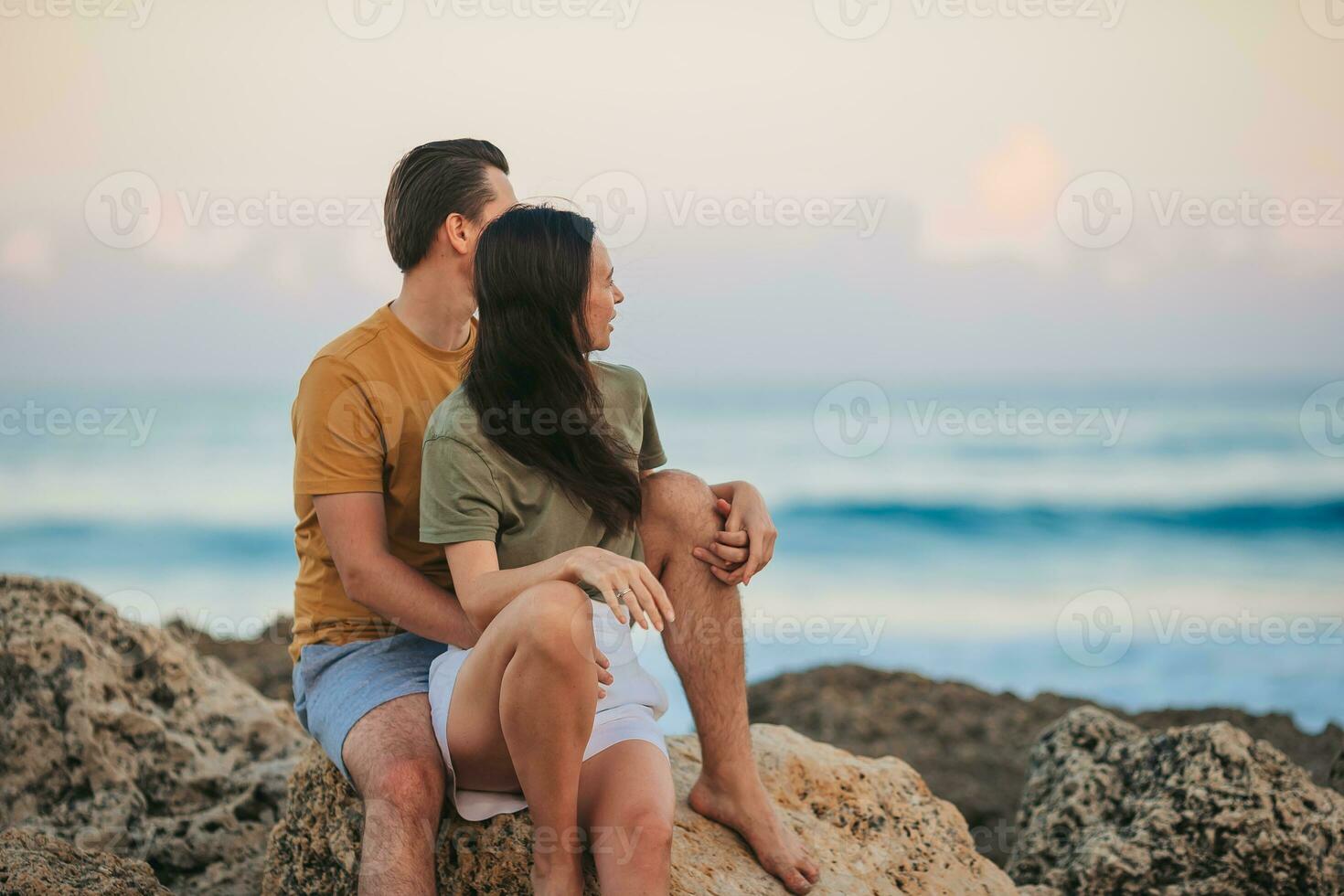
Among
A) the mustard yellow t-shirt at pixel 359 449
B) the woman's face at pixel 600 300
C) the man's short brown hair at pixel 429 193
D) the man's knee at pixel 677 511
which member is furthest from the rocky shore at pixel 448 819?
the man's short brown hair at pixel 429 193

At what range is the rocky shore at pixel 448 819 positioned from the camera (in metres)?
3.21

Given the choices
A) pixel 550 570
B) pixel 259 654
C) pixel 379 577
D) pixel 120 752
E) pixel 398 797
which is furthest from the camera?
pixel 259 654

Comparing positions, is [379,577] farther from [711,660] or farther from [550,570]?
[711,660]

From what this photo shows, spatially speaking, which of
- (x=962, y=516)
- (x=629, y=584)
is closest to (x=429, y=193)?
(x=629, y=584)

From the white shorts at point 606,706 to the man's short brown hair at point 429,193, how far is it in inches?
47.7

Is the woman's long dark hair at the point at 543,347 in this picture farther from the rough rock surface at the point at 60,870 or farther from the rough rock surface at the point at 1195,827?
the rough rock surface at the point at 1195,827

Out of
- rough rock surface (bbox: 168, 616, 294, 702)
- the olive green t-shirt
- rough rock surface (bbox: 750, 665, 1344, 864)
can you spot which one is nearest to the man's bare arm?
the olive green t-shirt

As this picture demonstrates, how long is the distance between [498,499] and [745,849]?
3.92 feet

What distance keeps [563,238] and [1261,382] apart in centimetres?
1727

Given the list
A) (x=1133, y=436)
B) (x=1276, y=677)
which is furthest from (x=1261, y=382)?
(x=1276, y=677)

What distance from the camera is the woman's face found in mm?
3002

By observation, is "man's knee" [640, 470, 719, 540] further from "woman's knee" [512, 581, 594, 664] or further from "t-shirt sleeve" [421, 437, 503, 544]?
"woman's knee" [512, 581, 594, 664]

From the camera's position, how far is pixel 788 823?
3.49 m

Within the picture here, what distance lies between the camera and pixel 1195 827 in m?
3.88
